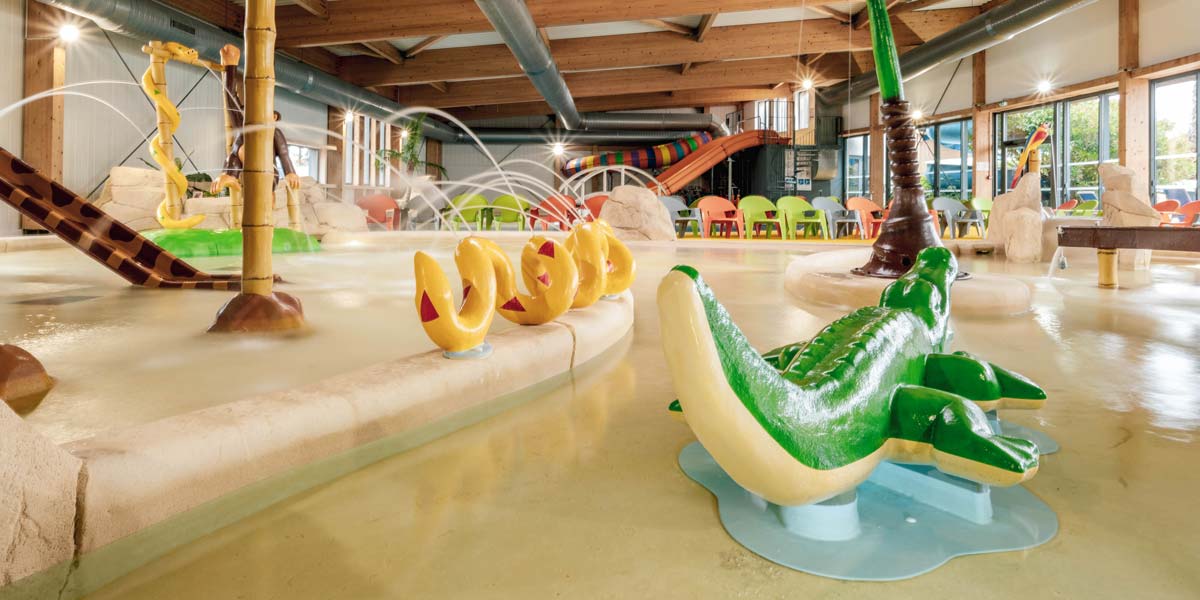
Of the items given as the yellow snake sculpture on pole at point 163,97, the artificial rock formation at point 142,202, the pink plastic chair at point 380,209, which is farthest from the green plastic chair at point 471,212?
the yellow snake sculpture on pole at point 163,97

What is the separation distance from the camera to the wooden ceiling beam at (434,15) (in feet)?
29.0

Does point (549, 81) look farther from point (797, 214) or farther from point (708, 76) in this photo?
point (797, 214)

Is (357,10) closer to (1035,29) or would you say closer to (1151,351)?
(1151,351)

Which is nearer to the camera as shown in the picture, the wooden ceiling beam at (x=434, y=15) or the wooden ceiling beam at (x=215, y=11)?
the wooden ceiling beam at (x=215, y=11)

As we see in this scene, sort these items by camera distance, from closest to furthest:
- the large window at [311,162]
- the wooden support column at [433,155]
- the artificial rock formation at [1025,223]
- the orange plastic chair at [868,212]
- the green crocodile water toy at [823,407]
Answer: the green crocodile water toy at [823,407] < the artificial rock formation at [1025,223] < the orange plastic chair at [868,212] < the large window at [311,162] < the wooden support column at [433,155]

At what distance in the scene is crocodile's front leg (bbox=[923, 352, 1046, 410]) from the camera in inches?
48.5

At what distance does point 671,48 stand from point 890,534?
11.9 m

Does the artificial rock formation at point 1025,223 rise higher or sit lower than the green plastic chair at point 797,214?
lower

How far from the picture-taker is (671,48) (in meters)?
11.8

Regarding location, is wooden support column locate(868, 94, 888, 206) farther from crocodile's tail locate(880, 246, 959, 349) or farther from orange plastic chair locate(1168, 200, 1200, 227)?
crocodile's tail locate(880, 246, 959, 349)

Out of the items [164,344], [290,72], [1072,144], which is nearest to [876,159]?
[1072,144]

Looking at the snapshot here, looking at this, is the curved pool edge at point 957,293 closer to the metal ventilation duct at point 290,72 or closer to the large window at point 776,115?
the metal ventilation duct at point 290,72

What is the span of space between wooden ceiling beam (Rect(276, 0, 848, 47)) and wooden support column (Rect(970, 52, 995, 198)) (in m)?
5.11

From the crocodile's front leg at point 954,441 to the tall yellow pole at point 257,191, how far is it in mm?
2231
